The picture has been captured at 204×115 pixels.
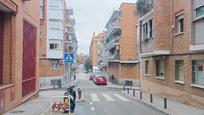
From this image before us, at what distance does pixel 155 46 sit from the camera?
2533cm

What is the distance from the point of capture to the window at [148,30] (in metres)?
29.5

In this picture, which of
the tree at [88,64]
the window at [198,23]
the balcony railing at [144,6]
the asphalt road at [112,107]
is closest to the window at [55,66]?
the balcony railing at [144,6]

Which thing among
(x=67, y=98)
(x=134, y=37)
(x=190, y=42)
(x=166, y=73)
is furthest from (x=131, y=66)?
(x=67, y=98)

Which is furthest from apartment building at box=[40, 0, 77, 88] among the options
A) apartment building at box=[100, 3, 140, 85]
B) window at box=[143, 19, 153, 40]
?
window at box=[143, 19, 153, 40]

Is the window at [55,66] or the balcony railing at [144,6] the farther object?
the window at [55,66]

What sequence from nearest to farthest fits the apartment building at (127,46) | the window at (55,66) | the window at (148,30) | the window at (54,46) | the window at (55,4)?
the window at (148,30) < the window at (54,46) < the window at (55,4) < the window at (55,66) < the apartment building at (127,46)

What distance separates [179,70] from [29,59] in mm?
9771

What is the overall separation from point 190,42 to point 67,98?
26.4 ft

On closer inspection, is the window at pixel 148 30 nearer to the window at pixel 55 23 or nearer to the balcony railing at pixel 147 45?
the balcony railing at pixel 147 45

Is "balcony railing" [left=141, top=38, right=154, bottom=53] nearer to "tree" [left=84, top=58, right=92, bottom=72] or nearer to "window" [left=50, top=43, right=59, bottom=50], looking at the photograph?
"window" [left=50, top=43, right=59, bottom=50]

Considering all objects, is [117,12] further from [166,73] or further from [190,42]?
[190,42]

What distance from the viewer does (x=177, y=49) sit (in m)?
23.4

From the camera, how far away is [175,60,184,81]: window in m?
23.1

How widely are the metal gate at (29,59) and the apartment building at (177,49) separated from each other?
333 inches
